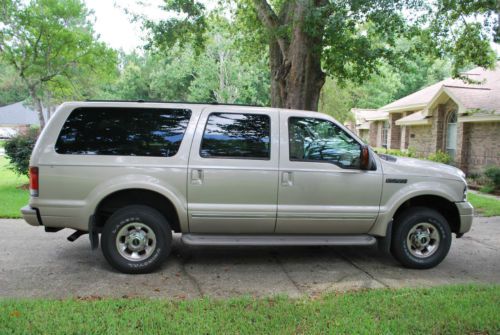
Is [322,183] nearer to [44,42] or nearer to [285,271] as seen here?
[285,271]

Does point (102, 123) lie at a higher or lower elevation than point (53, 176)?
higher

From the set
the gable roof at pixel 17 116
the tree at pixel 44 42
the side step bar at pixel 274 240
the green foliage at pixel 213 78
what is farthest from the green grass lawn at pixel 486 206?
the gable roof at pixel 17 116

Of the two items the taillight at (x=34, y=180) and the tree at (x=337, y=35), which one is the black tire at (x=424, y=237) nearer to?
the taillight at (x=34, y=180)

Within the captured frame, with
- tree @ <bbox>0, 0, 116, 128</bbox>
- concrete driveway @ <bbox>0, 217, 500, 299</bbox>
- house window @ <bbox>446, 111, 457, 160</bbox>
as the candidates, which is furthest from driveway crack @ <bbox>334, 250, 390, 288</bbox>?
house window @ <bbox>446, 111, 457, 160</bbox>

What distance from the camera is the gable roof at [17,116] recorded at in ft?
193

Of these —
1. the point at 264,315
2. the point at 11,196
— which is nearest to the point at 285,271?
the point at 264,315

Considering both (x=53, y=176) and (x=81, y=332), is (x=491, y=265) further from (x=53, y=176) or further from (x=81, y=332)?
(x=53, y=176)

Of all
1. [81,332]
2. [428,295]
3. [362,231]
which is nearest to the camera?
[81,332]

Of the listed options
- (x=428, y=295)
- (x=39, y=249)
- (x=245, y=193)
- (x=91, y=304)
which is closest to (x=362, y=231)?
(x=428, y=295)

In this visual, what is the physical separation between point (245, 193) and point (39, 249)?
332cm

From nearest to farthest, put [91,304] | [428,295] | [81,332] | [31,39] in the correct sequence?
[81,332], [91,304], [428,295], [31,39]

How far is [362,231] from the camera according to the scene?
5609 millimetres

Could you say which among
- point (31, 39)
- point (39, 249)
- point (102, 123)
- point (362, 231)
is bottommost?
point (39, 249)

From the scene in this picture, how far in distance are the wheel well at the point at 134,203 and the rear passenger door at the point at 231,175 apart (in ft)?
1.38
